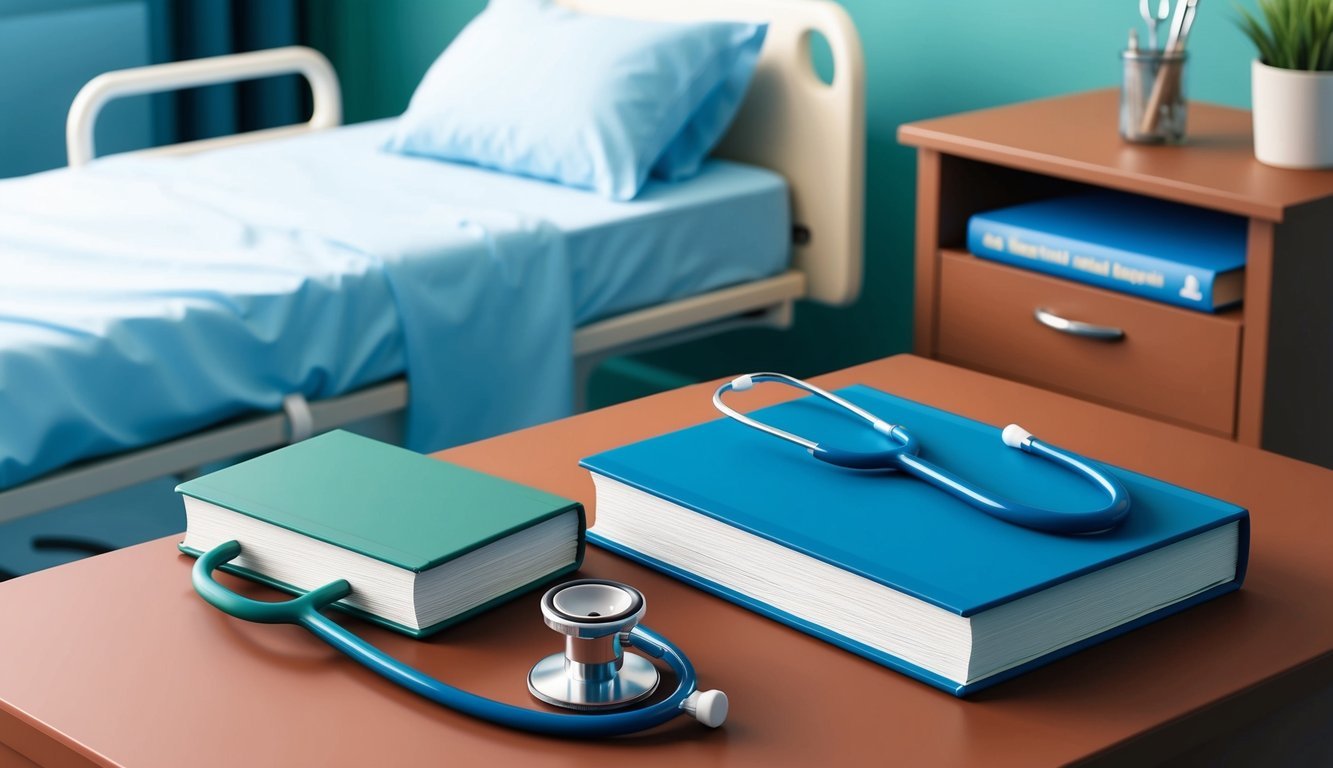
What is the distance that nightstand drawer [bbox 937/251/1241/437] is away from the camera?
75.4 inches

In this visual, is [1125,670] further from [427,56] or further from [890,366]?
[427,56]

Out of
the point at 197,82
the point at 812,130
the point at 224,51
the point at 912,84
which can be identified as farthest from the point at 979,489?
the point at 224,51

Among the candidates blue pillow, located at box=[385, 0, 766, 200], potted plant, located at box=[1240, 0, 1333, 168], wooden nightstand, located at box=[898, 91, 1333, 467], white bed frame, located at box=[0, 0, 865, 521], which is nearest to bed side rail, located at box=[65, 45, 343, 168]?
white bed frame, located at box=[0, 0, 865, 521]

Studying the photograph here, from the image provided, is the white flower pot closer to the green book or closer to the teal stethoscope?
the teal stethoscope

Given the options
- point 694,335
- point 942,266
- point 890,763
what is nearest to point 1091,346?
point 942,266

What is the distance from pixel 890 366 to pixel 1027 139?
0.86 metres

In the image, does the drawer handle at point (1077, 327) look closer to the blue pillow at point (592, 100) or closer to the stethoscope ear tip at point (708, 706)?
the blue pillow at point (592, 100)

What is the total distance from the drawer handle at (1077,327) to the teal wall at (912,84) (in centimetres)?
35

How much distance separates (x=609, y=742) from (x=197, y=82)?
2314mm

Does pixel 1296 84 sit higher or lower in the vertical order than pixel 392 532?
higher

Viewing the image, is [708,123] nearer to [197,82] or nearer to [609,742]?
[197,82]

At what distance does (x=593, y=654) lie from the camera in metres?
0.80

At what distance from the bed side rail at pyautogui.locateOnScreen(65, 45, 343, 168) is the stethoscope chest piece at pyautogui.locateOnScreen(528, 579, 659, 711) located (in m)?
2.13

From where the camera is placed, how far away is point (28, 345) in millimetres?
1787
